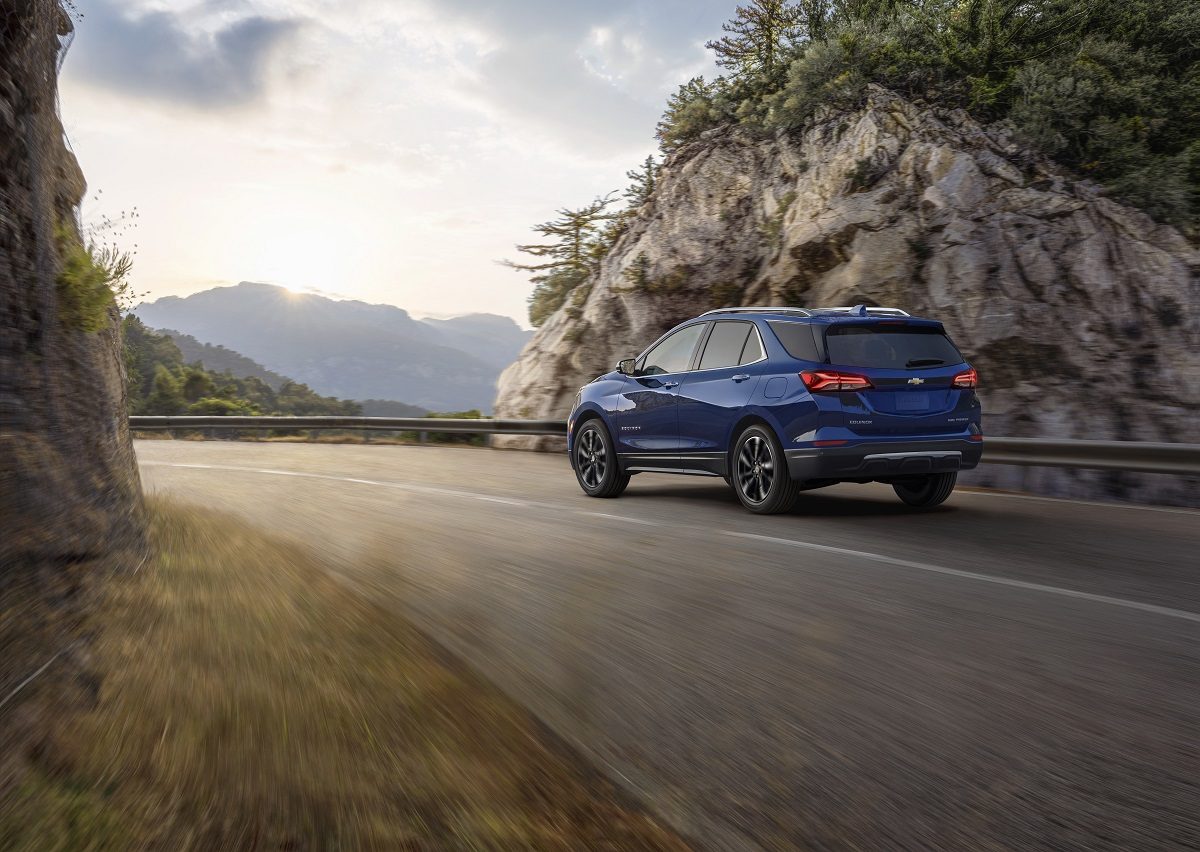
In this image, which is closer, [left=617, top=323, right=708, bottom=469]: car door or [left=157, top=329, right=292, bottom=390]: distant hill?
[left=617, top=323, right=708, bottom=469]: car door

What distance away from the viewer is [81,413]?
5410 millimetres

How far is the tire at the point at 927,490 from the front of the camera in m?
9.58

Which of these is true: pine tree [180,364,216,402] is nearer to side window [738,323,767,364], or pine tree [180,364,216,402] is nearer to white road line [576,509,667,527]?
white road line [576,509,667,527]

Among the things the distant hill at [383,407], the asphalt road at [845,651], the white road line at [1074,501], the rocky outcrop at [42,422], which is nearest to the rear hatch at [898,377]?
the asphalt road at [845,651]

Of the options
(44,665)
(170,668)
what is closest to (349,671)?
(170,668)

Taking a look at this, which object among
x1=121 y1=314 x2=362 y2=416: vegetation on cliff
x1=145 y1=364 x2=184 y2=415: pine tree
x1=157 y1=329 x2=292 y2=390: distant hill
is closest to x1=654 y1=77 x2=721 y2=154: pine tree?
x1=121 y1=314 x2=362 y2=416: vegetation on cliff

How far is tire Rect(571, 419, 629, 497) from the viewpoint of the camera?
37.1 feet

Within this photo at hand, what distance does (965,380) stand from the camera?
8.99m

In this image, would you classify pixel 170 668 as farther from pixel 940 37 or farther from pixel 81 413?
pixel 940 37

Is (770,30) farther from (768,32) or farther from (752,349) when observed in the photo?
(752,349)

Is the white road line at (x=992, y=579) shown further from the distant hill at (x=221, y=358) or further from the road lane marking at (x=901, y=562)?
the distant hill at (x=221, y=358)

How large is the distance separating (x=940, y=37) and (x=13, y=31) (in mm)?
15737

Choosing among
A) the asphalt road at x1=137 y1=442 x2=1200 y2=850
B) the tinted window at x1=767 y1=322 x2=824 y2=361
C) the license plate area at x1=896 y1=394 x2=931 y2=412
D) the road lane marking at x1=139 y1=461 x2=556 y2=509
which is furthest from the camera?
the road lane marking at x1=139 y1=461 x2=556 y2=509

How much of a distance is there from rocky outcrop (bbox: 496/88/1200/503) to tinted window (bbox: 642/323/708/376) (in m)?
4.18
